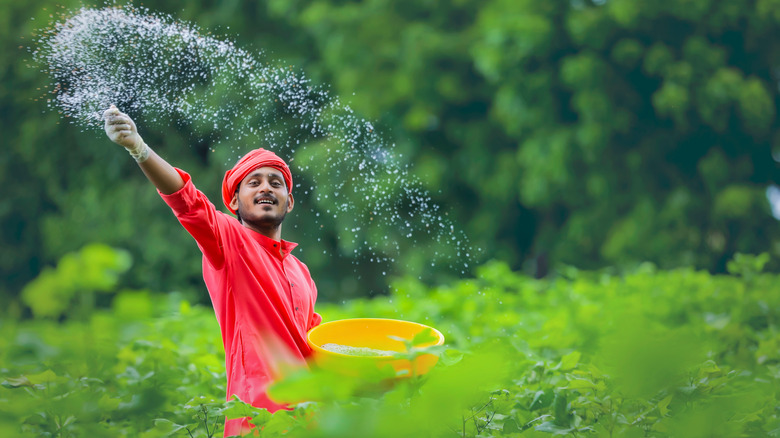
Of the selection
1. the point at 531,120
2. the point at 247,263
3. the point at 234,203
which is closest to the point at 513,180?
the point at 531,120

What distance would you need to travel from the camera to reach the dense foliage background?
3141mm

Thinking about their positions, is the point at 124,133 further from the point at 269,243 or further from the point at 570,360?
the point at 570,360

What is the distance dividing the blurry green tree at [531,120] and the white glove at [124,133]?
726cm

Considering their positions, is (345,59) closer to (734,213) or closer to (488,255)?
(488,255)

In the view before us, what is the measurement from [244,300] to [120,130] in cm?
61

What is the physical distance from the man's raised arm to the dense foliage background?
23.9 inches

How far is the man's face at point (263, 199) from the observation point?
223 cm

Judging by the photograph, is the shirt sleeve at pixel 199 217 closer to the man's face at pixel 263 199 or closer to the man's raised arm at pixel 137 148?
the man's raised arm at pixel 137 148

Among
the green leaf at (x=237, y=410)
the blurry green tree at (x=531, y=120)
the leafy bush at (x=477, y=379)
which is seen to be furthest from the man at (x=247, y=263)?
the blurry green tree at (x=531, y=120)

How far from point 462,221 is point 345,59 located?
3.09 metres

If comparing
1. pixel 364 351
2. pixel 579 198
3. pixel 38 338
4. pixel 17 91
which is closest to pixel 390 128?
pixel 579 198

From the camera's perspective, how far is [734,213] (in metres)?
8.46

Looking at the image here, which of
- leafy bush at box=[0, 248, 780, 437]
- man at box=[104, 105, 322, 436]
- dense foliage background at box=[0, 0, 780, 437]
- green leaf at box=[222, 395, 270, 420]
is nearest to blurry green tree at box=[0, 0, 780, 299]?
dense foliage background at box=[0, 0, 780, 437]

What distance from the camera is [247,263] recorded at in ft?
6.84
